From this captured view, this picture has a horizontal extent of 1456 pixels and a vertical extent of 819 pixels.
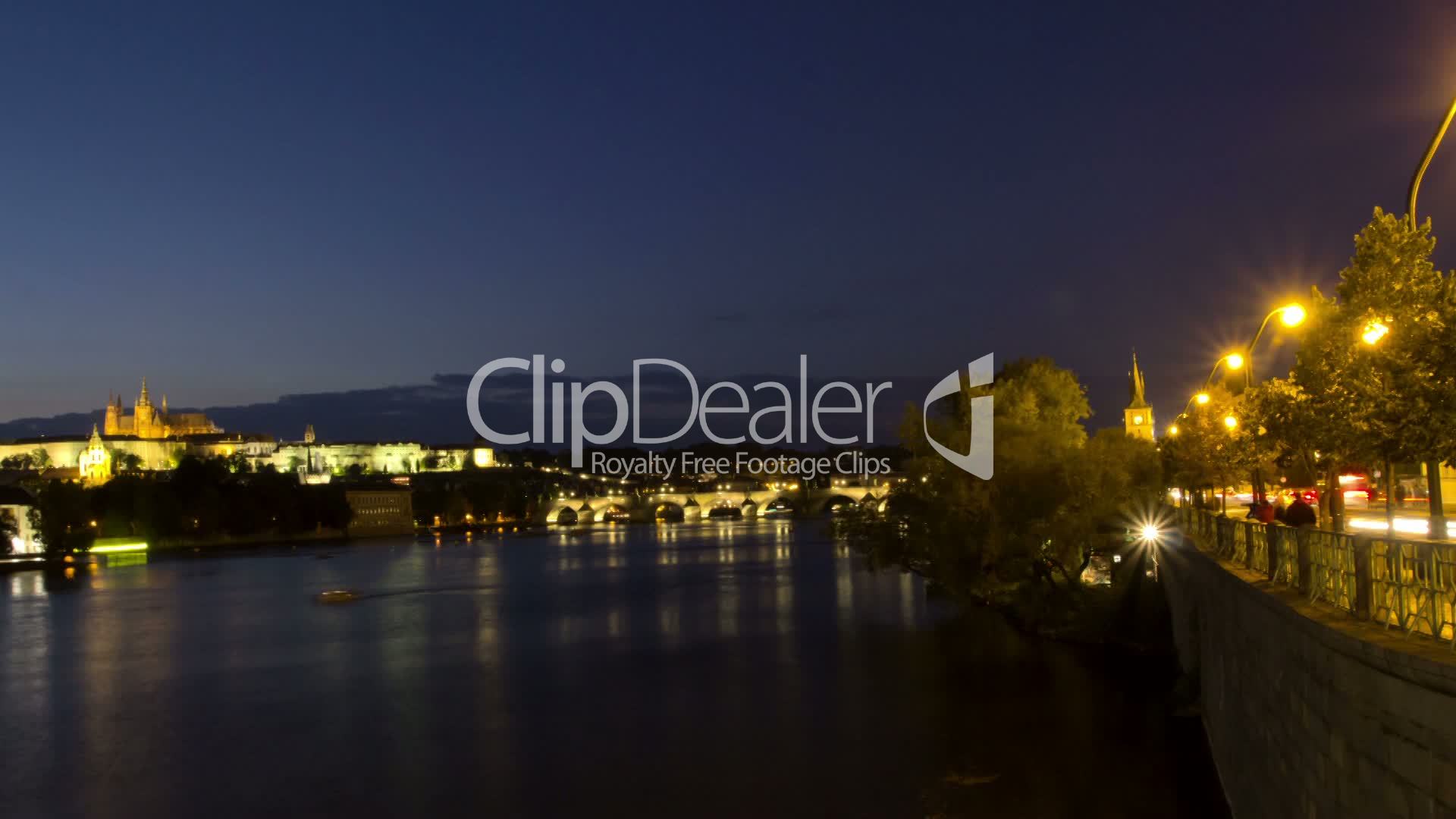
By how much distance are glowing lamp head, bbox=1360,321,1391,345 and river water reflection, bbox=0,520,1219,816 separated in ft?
22.5

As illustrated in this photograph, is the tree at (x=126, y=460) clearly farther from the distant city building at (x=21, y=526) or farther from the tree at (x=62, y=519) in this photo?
the distant city building at (x=21, y=526)

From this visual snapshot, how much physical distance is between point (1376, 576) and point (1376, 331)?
3971 mm

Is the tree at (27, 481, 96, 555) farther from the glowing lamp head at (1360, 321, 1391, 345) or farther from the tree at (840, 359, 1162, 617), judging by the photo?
the glowing lamp head at (1360, 321, 1391, 345)

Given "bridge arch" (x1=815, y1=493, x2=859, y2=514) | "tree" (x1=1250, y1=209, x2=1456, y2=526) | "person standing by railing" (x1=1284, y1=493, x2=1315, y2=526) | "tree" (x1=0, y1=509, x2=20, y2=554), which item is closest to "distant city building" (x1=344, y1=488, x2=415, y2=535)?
"tree" (x1=0, y1=509, x2=20, y2=554)

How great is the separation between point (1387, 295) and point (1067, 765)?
8947mm

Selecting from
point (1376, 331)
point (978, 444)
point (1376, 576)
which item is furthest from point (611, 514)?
point (1376, 576)

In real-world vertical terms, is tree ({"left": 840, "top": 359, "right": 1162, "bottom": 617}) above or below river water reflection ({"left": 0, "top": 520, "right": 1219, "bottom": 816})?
above

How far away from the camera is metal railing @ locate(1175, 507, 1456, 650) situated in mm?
5305

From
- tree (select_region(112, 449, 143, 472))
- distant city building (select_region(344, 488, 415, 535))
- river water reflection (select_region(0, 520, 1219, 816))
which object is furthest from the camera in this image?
tree (select_region(112, 449, 143, 472))

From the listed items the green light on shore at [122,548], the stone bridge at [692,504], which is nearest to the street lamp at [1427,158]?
the green light on shore at [122,548]

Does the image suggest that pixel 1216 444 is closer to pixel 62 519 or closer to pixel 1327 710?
pixel 1327 710

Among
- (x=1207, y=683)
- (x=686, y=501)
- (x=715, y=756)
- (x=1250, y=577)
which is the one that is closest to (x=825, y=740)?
(x=715, y=756)

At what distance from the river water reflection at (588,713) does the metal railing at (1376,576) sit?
7.00m

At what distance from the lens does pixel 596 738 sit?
18.9 metres
